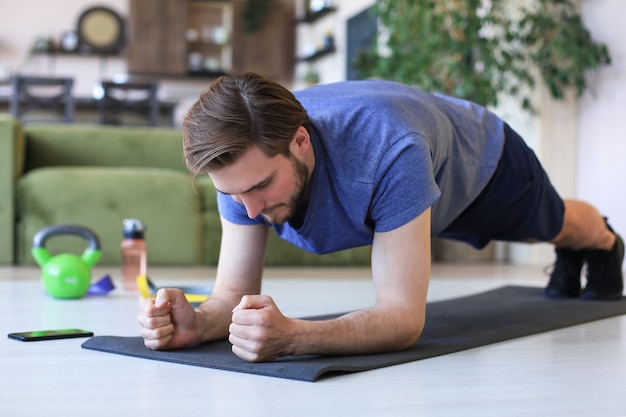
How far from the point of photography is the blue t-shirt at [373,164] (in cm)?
152

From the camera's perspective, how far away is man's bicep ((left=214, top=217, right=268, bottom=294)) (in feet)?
5.74

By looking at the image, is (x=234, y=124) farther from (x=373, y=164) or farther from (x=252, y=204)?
(x=373, y=164)

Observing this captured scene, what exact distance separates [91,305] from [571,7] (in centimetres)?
300

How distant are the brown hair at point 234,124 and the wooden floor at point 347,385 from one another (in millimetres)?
352

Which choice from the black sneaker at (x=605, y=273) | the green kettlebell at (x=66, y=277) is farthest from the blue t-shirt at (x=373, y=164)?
the green kettlebell at (x=66, y=277)

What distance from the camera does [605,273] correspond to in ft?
8.32

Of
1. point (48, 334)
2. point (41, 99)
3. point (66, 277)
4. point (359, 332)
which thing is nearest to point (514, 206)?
point (359, 332)

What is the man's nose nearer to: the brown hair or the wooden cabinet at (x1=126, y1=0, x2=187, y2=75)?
the brown hair

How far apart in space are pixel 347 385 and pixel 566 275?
1490mm

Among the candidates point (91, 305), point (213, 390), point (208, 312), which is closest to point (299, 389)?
point (213, 390)

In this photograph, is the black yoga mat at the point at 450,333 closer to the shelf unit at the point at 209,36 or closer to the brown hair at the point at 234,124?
the brown hair at the point at 234,124

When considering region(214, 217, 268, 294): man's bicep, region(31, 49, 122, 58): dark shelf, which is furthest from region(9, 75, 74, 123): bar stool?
region(214, 217, 268, 294): man's bicep

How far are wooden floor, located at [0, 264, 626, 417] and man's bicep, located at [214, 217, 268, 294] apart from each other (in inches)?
11.8

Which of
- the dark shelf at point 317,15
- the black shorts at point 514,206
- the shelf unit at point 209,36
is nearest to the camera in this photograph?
the black shorts at point 514,206
